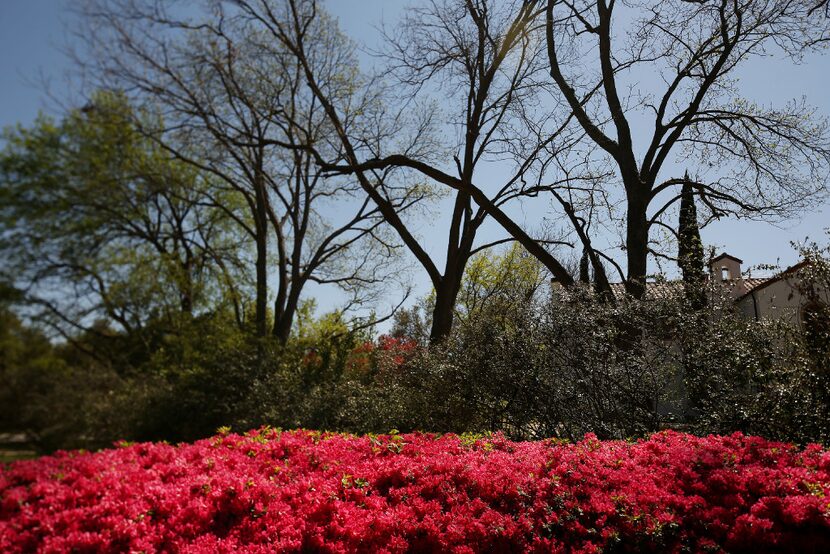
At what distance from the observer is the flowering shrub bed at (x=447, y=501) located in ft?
10.8

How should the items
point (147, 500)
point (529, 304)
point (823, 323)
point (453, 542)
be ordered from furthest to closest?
point (529, 304), point (823, 323), point (147, 500), point (453, 542)

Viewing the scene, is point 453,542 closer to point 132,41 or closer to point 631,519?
point 631,519

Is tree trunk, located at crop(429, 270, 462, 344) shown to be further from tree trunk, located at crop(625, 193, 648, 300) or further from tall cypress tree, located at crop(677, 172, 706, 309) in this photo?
tall cypress tree, located at crop(677, 172, 706, 309)

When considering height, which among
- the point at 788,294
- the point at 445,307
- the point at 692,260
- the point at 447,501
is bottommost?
the point at 447,501

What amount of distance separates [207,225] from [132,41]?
301 inches

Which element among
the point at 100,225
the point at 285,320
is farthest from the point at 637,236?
the point at 100,225

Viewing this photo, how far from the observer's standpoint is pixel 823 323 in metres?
5.05

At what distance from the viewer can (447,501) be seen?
372 centimetres

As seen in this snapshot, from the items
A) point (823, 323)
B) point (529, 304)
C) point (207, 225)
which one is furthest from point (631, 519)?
point (207, 225)

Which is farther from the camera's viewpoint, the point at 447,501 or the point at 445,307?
the point at 445,307

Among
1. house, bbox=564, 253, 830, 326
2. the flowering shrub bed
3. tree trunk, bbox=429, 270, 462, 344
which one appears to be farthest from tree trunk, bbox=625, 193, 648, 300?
the flowering shrub bed

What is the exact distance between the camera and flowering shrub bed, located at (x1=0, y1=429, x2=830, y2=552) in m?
3.29

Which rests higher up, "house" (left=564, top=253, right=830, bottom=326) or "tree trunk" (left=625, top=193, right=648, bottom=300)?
"tree trunk" (left=625, top=193, right=648, bottom=300)

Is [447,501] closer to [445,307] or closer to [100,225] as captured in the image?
[445,307]
